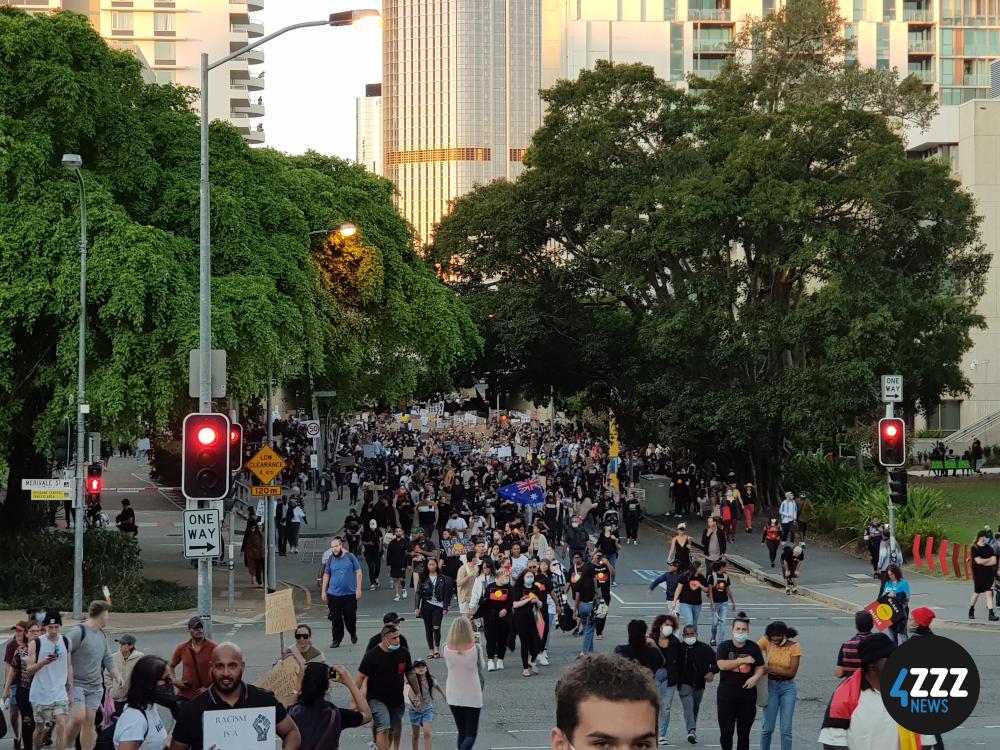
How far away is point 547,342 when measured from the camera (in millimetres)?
49250

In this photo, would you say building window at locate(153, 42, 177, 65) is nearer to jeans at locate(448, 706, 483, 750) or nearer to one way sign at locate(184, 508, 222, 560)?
one way sign at locate(184, 508, 222, 560)

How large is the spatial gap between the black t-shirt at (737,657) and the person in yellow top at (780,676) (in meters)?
0.15

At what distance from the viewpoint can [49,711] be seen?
13.5 metres

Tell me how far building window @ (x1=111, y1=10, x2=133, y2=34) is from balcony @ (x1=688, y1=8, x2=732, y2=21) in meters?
44.4

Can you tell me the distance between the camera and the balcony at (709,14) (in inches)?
4626

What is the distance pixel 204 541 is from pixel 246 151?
59.3 ft

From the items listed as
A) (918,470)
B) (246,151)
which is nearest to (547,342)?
(246,151)

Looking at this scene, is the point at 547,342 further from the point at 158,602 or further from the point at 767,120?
the point at 158,602

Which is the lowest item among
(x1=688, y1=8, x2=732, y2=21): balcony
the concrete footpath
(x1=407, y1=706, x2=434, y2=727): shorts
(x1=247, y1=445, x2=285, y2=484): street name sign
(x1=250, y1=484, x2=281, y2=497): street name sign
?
the concrete footpath

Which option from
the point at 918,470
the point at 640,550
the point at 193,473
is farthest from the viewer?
the point at 918,470

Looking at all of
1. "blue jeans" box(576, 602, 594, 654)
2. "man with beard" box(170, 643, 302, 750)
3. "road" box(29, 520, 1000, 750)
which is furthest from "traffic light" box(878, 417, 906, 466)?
"man with beard" box(170, 643, 302, 750)

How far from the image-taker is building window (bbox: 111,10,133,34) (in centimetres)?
12031

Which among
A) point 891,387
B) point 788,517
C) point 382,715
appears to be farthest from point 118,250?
point 788,517

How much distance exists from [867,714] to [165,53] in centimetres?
11865
